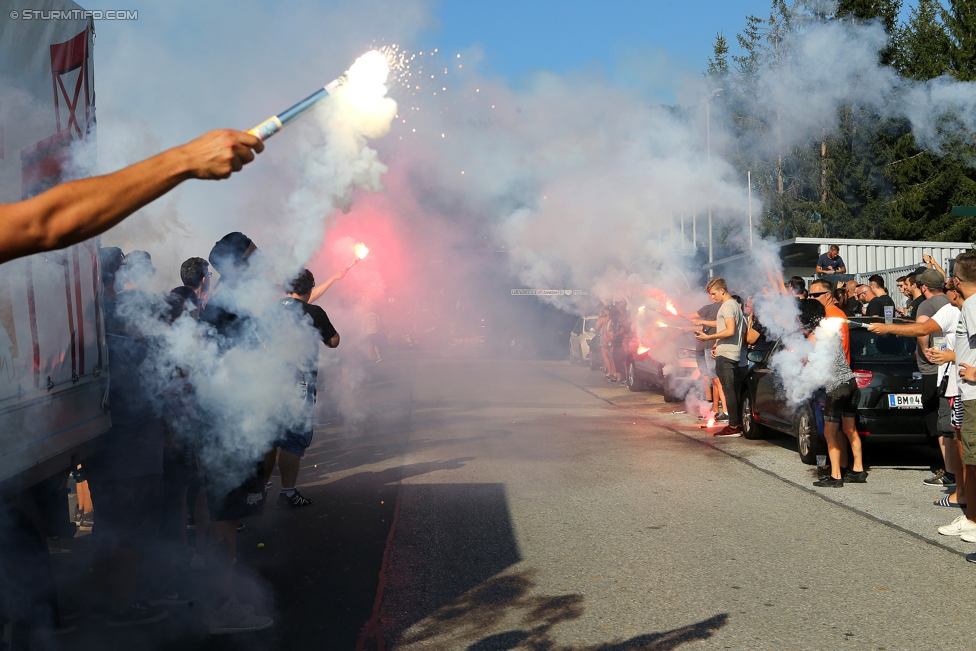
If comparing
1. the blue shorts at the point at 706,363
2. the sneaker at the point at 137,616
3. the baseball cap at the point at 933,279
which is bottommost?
the sneaker at the point at 137,616

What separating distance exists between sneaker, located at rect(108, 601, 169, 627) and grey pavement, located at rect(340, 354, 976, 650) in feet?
4.14

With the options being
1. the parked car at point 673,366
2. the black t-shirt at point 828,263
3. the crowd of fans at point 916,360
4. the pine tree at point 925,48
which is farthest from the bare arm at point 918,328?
the pine tree at point 925,48

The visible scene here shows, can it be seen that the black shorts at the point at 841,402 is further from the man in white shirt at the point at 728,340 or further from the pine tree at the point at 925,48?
the pine tree at the point at 925,48

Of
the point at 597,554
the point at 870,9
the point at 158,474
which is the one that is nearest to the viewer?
the point at 158,474

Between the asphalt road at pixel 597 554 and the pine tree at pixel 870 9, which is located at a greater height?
the pine tree at pixel 870 9

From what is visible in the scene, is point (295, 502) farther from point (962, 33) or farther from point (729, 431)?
point (962, 33)

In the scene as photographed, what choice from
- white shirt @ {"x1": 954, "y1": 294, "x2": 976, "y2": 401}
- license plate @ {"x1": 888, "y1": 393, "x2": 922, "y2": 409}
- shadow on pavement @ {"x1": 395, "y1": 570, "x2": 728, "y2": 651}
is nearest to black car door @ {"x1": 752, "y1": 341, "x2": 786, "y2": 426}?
license plate @ {"x1": 888, "y1": 393, "x2": 922, "y2": 409}

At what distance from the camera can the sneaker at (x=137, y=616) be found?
4578 millimetres

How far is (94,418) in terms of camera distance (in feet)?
15.1

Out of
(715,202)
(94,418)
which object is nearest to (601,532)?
(94,418)

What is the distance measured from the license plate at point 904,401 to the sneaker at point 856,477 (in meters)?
0.78

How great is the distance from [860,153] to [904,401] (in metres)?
21.9

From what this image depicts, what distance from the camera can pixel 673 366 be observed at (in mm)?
14523

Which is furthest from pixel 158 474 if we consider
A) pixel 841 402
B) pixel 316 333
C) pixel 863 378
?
pixel 863 378
